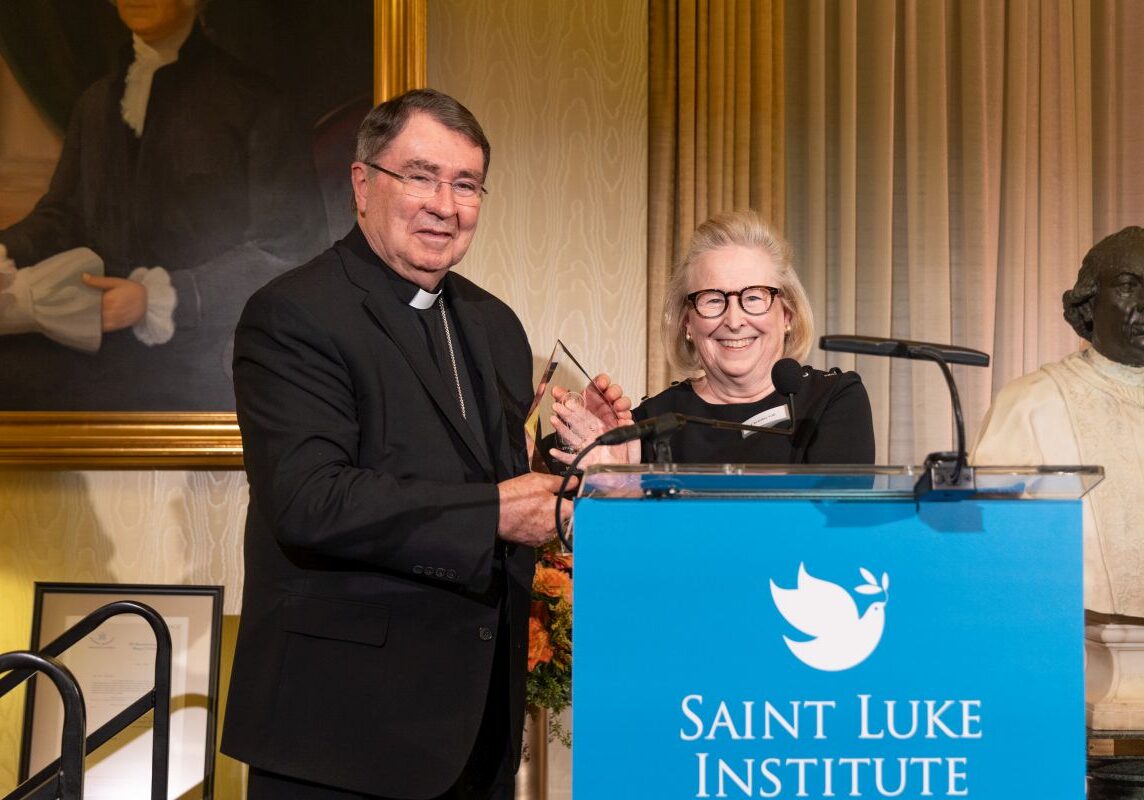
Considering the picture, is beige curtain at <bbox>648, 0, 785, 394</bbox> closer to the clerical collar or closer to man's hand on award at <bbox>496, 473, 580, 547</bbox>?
the clerical collar

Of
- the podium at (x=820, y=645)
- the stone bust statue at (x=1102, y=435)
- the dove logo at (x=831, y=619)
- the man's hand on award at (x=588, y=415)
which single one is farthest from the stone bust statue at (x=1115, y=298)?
the dove logo at (x=831, y=619)

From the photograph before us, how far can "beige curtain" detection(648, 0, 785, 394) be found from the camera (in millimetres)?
3957

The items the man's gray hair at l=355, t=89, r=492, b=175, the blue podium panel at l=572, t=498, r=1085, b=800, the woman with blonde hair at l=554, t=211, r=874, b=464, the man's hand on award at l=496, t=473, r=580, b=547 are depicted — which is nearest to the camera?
the blue podium panel at l=572, t=498, r=1085, b=800

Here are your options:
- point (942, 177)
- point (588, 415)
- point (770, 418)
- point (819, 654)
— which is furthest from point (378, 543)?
point (942, 177)

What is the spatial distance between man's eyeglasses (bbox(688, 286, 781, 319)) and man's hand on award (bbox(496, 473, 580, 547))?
0.77 meters

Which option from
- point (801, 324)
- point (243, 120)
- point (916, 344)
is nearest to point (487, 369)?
point (801, 324)

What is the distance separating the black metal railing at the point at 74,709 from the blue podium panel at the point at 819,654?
1.24 m

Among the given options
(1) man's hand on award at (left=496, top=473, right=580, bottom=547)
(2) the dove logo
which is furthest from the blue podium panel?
(1) man's hand on award at (left=496, top=473, right=580, bottom=547)

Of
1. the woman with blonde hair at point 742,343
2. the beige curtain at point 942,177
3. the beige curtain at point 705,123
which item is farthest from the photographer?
the beige curtain at point 942,177

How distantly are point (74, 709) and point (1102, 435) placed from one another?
2.41 metres

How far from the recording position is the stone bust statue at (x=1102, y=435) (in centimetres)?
286

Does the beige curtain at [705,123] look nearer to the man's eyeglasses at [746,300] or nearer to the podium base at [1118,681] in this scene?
the man's eyeglasses at [746,300]

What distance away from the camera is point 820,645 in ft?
4.03

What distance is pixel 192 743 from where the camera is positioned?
3.59 m
